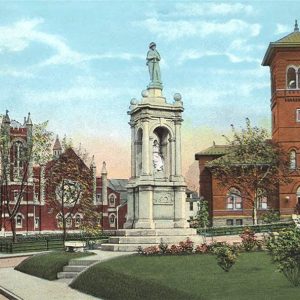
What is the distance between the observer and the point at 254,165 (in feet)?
228

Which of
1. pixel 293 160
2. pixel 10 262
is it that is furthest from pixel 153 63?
pixel 293 160

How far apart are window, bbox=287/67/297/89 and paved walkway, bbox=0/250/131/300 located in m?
50.0

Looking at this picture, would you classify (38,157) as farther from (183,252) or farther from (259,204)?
(183,252)

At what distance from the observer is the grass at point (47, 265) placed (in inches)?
1034

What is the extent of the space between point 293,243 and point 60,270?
1162cm

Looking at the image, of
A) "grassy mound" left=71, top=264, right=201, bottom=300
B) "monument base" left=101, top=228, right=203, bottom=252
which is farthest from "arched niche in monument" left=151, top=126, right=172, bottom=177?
"grassy mound" left=71, top=264, right=201, bottom=300

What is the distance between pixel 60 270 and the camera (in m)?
26.2

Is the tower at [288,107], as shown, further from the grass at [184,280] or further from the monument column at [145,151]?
the grass at [184,280]

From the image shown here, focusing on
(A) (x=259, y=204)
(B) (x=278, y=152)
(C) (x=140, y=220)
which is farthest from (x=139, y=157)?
(A) (x=259, y=204)

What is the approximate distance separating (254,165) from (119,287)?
168 feet

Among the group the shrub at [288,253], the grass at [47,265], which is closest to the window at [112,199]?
the grass at [47,265]

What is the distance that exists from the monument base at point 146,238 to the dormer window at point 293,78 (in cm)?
4563

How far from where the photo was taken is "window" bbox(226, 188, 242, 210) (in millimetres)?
78125

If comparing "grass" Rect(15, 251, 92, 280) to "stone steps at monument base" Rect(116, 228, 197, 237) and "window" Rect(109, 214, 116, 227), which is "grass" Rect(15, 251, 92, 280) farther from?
"window" Rect(109, 214, 116, 227)
